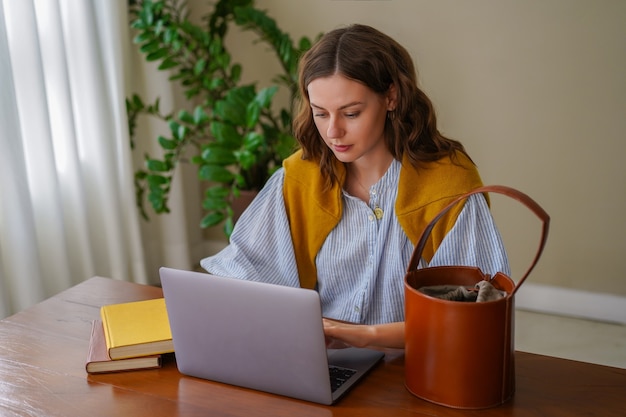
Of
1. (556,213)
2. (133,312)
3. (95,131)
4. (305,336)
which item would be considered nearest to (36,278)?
(95,131)

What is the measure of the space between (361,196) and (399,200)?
5.4 inches

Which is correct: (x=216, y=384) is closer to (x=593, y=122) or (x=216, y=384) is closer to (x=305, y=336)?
(x=305, y=336)

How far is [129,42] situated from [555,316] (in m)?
2.23

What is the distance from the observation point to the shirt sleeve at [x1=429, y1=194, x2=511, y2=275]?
158cm

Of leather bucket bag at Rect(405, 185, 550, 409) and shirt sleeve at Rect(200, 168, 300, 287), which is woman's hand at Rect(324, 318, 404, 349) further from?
shirt sleeve at Rect(200, 168, 300, 287)

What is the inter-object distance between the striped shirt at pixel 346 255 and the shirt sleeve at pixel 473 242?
5.4 inches

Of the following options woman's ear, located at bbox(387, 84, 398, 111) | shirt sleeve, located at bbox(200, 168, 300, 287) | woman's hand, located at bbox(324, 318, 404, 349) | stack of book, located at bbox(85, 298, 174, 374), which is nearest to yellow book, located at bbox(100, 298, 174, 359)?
stack of book, located at bbox(85, 298, 174, 374)

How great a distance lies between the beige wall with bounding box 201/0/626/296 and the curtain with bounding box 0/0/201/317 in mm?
1049

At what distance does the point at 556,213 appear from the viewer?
319 cm

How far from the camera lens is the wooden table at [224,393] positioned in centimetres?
127

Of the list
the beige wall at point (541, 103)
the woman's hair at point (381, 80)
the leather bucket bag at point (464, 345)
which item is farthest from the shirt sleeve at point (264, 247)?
the beige wall at point (541, 103)

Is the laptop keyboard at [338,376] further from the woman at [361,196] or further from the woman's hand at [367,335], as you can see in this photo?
the woman at [361,196]

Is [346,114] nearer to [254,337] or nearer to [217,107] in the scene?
[254,337]

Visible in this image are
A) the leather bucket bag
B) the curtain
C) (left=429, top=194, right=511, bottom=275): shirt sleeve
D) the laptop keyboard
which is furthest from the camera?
the curtain
